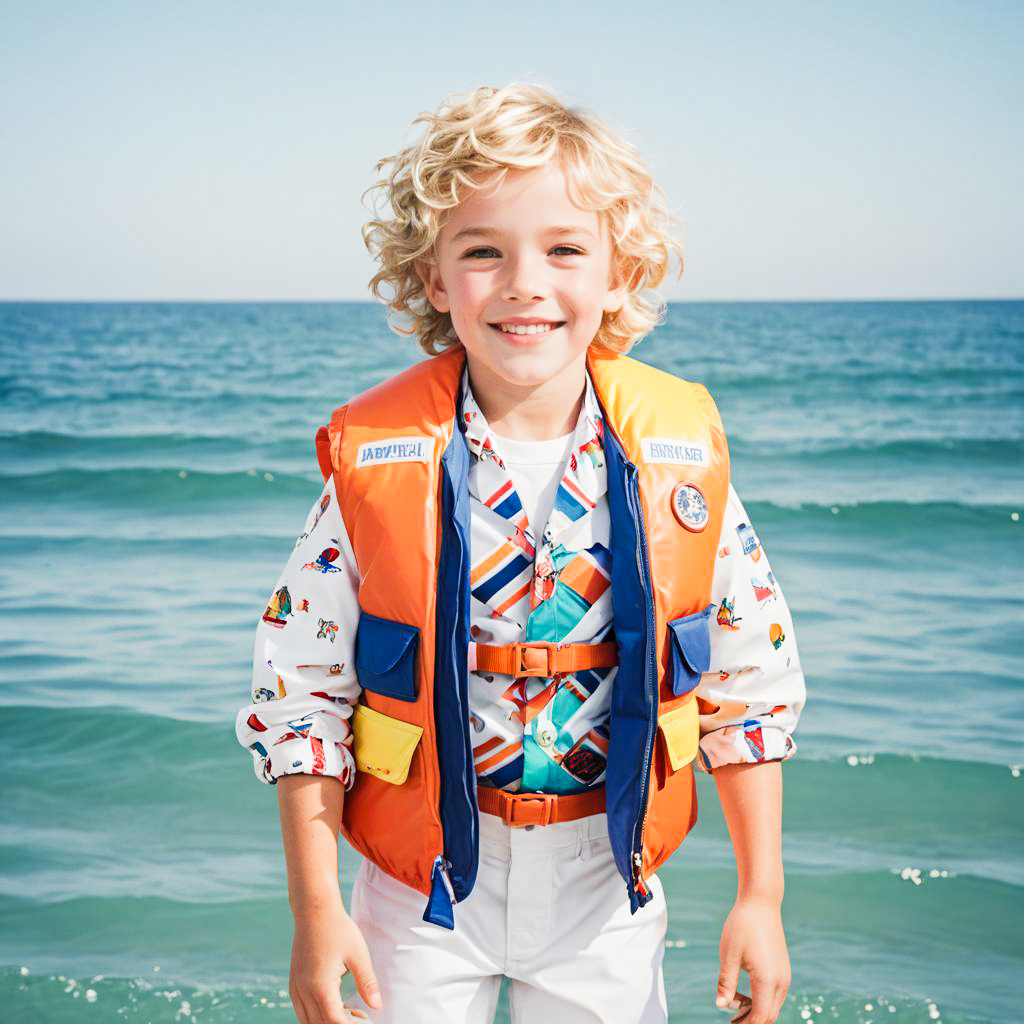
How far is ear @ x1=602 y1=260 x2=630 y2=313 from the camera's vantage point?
97.9 inches

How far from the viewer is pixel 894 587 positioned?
28.7 feet

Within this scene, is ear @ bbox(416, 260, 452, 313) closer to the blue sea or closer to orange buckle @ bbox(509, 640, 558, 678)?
orange buckle @ bbox(509, 640, 558, 678)

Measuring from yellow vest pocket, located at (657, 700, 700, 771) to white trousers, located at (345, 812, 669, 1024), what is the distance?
181 mm

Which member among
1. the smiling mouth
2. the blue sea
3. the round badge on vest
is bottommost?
the blue sea

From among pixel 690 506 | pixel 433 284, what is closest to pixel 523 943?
pixel 690 506

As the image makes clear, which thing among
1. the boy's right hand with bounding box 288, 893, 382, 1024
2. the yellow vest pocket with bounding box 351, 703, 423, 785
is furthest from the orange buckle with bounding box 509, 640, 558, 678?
the boy's right hand with bounding box 288, 893, 382, 1024

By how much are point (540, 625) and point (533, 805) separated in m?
0.32

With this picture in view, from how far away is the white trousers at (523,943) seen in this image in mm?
2207

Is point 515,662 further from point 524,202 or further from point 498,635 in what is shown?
point 524,202

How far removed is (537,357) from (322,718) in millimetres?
771

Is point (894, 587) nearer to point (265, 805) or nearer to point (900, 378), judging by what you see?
point (265, 805)

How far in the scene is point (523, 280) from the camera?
2213 millimetres

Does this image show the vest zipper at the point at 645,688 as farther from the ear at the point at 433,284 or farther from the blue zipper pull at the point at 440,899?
the ear at the point at 433,284

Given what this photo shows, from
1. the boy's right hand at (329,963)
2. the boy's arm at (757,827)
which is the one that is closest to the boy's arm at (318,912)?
the boy's right hand at (329,963)
